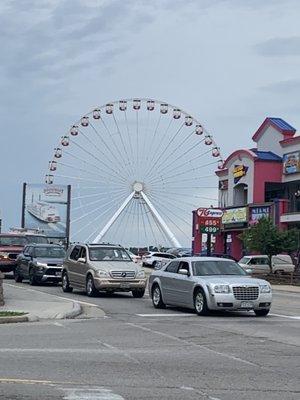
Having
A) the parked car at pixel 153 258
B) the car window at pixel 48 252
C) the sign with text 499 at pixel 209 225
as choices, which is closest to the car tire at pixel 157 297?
the car window at pixel 48 252

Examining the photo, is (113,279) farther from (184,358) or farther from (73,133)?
(73,133)

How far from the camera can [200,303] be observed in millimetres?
19969

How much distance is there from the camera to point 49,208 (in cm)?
8731

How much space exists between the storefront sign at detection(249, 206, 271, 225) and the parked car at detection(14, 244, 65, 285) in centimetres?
2937

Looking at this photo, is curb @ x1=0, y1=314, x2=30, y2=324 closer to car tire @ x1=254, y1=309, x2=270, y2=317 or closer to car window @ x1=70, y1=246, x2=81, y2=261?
car tire @ x1=254, y1=309, x2=270, y2=317

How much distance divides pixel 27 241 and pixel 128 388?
3095 cm

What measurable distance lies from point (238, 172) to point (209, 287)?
47361 mm

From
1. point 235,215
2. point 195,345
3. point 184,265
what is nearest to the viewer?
point 195,345

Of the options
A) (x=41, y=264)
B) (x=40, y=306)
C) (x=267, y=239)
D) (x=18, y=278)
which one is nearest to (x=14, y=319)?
(x=40, y=306)

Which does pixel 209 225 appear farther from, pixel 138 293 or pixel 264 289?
pixel 264 289

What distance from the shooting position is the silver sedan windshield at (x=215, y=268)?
2081cm

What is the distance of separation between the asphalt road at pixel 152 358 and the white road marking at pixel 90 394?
0.04 feet

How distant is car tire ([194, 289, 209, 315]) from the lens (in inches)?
777

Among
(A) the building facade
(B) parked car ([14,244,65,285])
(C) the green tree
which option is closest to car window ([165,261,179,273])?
(B) parked car ([14,244,65,285])
